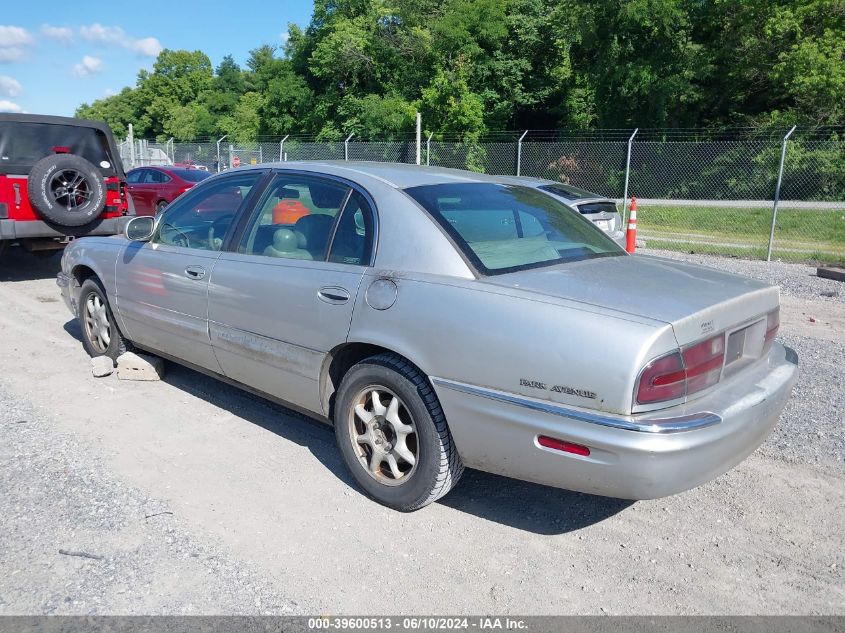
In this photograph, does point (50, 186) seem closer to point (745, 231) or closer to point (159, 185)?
point (159, 185)

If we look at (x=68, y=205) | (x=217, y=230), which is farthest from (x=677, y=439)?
(x=68, y=205)

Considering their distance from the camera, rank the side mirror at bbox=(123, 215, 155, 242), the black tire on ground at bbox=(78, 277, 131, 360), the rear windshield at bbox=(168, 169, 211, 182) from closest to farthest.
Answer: the side mirror at bbox=(123, 215, 155, 242)
the black tire on ground at bbox=(78, 277, 131, 360)
the rear windshield at bbox=(168, 169, 211, 182)

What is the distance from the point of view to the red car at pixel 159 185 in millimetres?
16391

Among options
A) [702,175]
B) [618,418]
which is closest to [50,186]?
[618,418]

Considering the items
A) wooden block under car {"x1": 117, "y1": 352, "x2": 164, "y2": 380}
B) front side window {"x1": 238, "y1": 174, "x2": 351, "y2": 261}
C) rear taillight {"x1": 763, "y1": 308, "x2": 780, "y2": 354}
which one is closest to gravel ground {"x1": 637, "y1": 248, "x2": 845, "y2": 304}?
rear taillight {"x1": 763, "y1": 308, "x2": 780, "y2": 354}

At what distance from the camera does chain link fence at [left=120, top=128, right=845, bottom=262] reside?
687 inches

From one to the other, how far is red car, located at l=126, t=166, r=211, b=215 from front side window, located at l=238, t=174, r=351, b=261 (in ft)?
42.2

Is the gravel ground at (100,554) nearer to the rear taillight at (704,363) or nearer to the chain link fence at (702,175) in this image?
the rear taillight at (704,363)

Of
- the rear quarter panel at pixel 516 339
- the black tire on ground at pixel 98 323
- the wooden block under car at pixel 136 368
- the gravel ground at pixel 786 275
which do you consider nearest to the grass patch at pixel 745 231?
the gravel ground at pixel 786 275

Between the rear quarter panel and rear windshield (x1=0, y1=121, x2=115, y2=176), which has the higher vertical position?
rear windshield (x1=0, y1=121, x2=115, y2=176)

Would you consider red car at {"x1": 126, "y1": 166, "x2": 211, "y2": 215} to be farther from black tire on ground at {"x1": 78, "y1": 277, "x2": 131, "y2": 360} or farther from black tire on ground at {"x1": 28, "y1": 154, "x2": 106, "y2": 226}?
black tire on ground at {"x1": 78, "y1": 277, "x2": 131, "y2": 360}

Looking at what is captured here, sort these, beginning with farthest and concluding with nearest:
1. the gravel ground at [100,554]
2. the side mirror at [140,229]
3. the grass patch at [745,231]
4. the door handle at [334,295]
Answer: the grass patch at [745,231], the side mirror at [140,229], the door handle at [334,295], the gravel ground at [100,554]

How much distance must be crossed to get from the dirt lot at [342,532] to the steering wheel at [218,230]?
1.18m

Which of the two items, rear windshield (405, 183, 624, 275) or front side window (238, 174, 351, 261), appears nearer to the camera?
rear windshield (405, 183, 624, 275)
